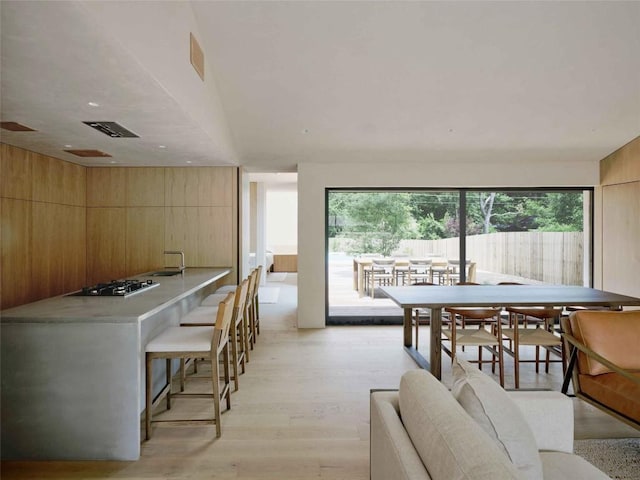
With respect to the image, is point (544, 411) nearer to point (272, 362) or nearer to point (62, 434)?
point (62, 434)

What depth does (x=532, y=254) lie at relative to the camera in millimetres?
5750

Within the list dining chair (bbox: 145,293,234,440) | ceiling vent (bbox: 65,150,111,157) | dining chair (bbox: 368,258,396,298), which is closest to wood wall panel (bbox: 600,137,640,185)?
dining chair (bbox: 368,258,396,298)

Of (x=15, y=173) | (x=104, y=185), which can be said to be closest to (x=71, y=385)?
(x=15, y=173)

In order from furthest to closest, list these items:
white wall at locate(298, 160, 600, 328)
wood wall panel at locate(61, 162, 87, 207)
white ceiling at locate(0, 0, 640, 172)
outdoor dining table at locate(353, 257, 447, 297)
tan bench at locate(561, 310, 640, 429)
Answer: outdoor dining table at locate(353, 257, 447, 297), white wall at locate(298, 160, 600, 328), wood wall panel at locate(61, 162, 87, 207), tan bench at locate(561, 310, 640, 429), white ceiling at locate(0, 0, 640, 172)

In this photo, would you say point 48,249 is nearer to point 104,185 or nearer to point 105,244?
point 105,244

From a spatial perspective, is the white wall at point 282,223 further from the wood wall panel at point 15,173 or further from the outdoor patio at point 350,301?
the wood wall panel at point 15,173

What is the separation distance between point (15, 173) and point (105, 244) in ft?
5.16

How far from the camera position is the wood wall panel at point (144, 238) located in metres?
5.36

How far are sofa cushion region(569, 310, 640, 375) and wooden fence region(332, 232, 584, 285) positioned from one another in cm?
315

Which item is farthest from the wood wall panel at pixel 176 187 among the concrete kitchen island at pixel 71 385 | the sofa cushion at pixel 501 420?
the sofa cushion at pixel 501 420

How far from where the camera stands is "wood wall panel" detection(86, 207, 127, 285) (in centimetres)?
534

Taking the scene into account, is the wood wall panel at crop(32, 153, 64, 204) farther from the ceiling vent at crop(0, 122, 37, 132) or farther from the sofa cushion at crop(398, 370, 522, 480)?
the sofa cushion at crop(398, 370, 522, 480)

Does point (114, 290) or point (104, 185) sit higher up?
point (104, 185)

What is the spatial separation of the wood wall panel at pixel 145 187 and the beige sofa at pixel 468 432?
15.0 feet
